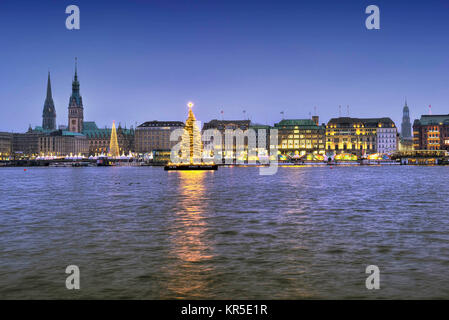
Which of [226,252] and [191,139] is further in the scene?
[191,139]

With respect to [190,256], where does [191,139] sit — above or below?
above

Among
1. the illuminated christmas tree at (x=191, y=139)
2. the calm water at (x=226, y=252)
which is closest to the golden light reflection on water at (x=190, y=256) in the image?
the calm water at (x=226, y=252)

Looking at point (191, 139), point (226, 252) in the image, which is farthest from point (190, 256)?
point (191, 139)

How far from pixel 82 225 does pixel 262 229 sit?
11.7 meters

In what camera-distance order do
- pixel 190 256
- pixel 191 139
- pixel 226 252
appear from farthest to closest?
pixel 191 139
pixel 226 252
pixel 190 256

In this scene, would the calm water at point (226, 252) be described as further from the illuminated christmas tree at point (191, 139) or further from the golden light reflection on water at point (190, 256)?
the illuminated christmas tree at point (191, 139)

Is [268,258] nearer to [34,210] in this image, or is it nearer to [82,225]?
[82,225]

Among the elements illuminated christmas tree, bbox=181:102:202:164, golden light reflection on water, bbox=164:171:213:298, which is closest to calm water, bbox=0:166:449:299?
golden light reflection on water, bbox=164:171:213:298

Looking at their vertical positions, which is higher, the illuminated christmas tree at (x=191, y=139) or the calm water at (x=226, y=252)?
the illuminated christmas tree at (x=191, y=139)

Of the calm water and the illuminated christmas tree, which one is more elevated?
the illuminated christmas tree

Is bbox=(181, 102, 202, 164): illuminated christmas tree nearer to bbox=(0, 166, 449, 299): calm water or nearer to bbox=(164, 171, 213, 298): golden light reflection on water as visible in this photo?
bbox=(0, 166, 449, 299): calm water

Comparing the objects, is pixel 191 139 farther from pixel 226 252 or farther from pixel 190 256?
pixel 190 256

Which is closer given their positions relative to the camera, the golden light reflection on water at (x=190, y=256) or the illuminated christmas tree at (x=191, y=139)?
the golden light reflection on water at (x=190, y=256)
